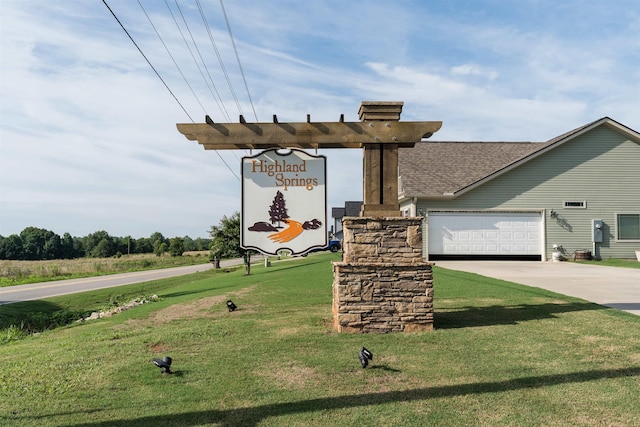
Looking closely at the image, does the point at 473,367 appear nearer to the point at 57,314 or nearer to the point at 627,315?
the point at 627,315

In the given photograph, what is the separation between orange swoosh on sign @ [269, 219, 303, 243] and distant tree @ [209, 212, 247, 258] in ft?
53.0

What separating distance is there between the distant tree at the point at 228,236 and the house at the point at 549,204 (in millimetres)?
8760

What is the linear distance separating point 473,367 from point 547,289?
264 inches

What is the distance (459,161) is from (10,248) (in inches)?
3460

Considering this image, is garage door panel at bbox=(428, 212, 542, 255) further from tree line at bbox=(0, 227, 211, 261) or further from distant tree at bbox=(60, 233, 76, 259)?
distant tree at bbox=(60, 233, 76, 259)

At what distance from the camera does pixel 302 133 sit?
6.70m

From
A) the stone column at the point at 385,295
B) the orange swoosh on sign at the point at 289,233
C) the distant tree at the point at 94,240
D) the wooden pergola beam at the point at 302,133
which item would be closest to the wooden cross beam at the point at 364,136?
the wooden pergola beam at the point at 302,133

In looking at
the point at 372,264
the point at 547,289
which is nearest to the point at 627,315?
the point at 547,289

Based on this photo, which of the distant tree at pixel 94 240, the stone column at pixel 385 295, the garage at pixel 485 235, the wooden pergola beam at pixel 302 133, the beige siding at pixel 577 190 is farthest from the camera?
the distant tree at pixel 94 240

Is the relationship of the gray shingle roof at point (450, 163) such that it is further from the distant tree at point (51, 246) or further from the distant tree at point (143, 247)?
the distant tree at point (51, 246)

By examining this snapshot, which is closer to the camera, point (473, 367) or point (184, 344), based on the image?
point (473, 367)

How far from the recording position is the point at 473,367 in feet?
16.5

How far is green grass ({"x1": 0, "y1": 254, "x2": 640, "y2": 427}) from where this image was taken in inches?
154

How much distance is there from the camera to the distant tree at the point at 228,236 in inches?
887
